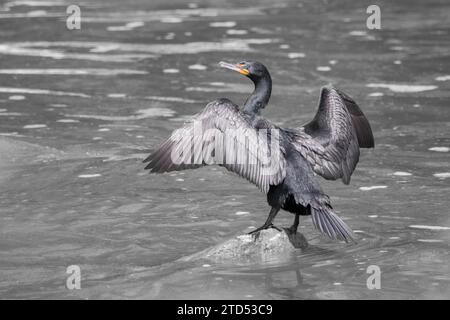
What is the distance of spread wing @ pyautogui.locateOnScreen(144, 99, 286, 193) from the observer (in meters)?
9.07

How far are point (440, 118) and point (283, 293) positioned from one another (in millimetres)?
6940

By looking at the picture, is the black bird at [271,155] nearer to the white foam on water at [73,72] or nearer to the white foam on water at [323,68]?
the white foam on water at [323,68]

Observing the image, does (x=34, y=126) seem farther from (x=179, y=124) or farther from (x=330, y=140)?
(x=330, y=140)

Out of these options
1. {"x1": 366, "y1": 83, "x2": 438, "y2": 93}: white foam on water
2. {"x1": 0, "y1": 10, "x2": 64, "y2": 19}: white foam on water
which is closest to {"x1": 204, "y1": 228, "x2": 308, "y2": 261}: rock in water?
{"x1": 366, "y1": 83, "x2": 438, "y2": 93}: white foam on water

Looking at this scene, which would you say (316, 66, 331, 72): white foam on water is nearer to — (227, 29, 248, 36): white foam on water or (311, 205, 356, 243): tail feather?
(227, 29, 248, 36): white foam on water

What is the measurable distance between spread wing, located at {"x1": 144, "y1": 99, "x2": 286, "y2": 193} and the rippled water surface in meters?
0.87

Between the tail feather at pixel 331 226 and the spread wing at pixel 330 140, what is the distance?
75cm

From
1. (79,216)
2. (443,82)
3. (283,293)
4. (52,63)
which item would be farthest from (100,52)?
(283,293)

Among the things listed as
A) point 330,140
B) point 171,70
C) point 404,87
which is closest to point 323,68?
point 404,87

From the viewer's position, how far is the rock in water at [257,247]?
9.37 meters

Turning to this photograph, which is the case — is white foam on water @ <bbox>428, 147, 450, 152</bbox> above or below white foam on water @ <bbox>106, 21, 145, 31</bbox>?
below

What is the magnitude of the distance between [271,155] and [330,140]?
104cm

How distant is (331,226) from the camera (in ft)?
29.6

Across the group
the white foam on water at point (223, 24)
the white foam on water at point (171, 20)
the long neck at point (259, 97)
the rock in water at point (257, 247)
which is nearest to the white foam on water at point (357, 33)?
the white foam on water at point (223, 24)
